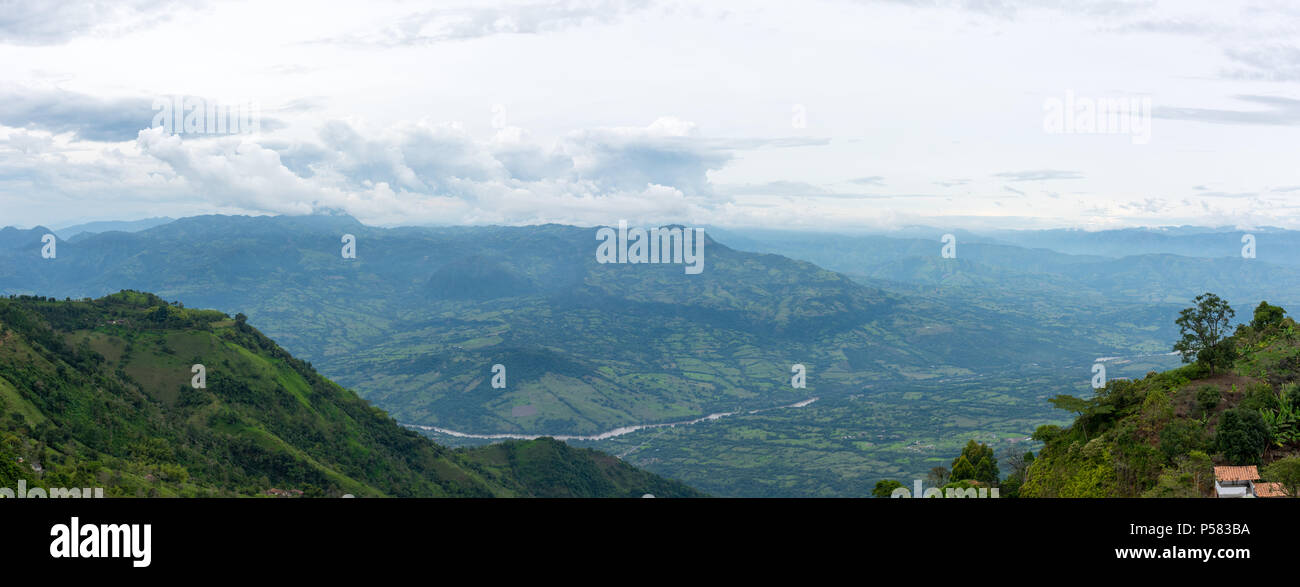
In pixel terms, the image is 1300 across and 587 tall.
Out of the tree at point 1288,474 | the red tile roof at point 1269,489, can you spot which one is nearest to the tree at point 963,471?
the red tile roof at point 1269,489

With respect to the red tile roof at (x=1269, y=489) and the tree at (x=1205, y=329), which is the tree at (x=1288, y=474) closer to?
the red tile roof at (x=1269, y=489)

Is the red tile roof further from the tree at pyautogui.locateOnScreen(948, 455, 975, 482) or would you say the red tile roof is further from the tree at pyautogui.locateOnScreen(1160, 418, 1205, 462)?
the tree at pyautogui.locateOnScreen(948, 455, 975, 482)

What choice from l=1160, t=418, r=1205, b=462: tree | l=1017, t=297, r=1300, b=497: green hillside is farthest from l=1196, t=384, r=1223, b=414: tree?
l=1160, t=418, r=1205, b=462: tree

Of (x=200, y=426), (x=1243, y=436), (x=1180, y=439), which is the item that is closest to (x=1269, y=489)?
(x=1243, y=436)
